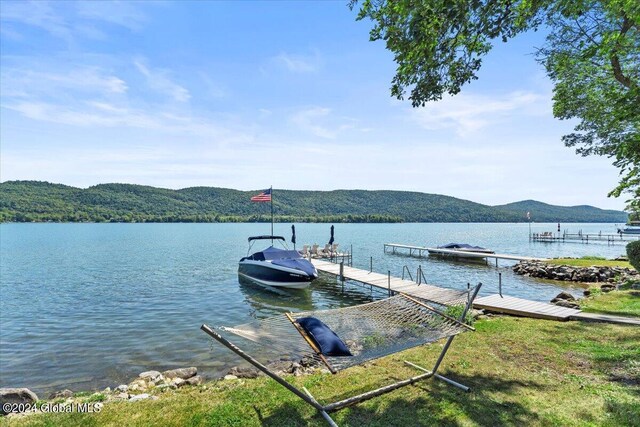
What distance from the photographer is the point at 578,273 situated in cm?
2156

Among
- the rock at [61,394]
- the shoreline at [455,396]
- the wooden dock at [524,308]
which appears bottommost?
the rock at [61,394]

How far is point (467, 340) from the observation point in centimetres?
789

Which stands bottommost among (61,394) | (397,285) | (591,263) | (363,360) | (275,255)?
(61,394)

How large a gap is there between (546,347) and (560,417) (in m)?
3.40

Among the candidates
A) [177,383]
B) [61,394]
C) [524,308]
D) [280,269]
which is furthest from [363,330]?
[280,269]

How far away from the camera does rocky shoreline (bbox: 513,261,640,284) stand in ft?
63.9

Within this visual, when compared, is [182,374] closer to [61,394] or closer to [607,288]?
[61,394]

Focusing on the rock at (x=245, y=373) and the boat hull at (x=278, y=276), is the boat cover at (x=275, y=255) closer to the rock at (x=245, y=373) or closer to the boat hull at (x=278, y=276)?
the boat hull at (x=278, y=276)

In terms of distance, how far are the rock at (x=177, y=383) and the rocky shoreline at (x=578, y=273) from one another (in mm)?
20788

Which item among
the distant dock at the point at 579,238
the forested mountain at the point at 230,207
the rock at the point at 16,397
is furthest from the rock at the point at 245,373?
the forested mountain at the point at 230,207

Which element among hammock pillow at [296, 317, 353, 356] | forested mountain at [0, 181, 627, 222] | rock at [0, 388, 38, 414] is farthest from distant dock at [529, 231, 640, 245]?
forested mountain at [0, 181, 627, 222]

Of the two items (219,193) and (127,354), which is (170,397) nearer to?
(127,354)

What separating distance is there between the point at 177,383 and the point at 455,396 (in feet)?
17.3

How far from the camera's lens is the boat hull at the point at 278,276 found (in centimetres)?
1770
